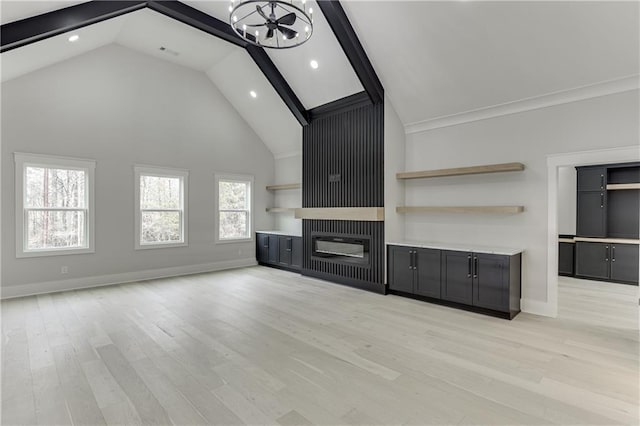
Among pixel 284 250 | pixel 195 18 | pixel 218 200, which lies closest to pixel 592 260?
pixel 284 250

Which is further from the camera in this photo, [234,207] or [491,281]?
[234,207]

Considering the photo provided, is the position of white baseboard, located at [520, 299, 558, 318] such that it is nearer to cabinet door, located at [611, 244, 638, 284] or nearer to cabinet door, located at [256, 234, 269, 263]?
cabinet door, located at [611, 244, 638, 284]

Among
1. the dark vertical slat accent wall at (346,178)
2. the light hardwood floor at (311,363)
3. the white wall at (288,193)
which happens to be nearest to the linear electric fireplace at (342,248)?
the dark vertical slat accent wall at (346,178)

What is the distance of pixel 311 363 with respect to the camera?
3043 millimetres

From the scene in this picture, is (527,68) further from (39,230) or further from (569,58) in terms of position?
(39,230)

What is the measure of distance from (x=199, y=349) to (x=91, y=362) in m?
0.94

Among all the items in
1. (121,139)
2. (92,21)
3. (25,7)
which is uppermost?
(92,21)

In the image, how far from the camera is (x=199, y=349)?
3342 mm

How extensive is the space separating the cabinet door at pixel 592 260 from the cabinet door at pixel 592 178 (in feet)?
3.65

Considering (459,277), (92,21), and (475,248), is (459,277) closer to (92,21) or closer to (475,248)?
(475,248)

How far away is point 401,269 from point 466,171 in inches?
71.8

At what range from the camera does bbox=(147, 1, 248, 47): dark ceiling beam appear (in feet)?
16.0

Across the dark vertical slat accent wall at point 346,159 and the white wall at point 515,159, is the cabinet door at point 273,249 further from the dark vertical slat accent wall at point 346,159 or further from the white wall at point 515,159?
the white wall at point 515,159

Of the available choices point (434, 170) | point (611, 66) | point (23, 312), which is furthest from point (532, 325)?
point (23, 312)
